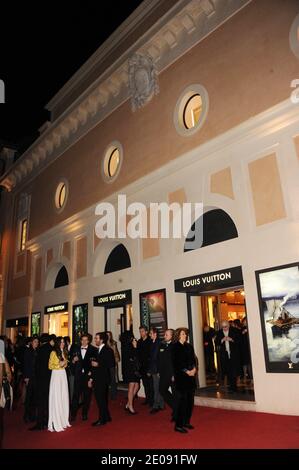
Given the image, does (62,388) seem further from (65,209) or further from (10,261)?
(10,261)

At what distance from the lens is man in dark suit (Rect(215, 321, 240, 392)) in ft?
33.1

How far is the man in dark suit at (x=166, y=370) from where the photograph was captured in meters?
8.14

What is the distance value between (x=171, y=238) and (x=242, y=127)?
12.8 feet

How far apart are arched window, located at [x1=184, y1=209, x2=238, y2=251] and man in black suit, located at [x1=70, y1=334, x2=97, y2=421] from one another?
4.28 m

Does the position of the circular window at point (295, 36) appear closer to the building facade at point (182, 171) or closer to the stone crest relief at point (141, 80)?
the building facade at point (182, 171)

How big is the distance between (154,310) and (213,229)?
3258mm

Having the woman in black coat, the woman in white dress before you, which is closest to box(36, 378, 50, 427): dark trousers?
the woman in white dress

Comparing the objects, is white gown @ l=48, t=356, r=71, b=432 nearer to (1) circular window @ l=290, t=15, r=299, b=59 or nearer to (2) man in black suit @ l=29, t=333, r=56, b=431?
(2) man in black suit @ l=29, t=333, r=56, b=431

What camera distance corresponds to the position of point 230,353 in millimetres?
10336

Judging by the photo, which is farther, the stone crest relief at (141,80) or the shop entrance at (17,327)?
the shop entrance at (17,327)

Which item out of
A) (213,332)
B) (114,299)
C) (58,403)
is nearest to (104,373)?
(58,403)

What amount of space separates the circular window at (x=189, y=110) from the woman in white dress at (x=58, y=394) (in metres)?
7.59

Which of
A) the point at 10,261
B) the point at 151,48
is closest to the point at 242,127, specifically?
the point at 151,48

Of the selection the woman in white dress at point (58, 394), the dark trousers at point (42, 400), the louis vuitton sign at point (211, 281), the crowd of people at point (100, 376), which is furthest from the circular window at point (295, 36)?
the dark trousers at point (42, 400)
